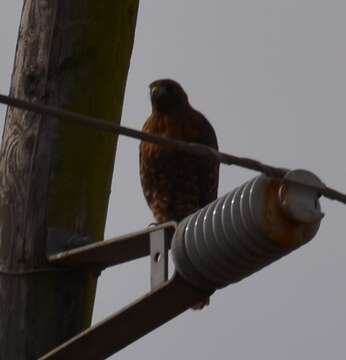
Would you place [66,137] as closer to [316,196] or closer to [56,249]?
[56,249]

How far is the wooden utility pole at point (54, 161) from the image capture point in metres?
4.77

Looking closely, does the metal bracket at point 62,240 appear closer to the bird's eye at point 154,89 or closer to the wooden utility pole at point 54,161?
the wooden utility pole at point 54,161

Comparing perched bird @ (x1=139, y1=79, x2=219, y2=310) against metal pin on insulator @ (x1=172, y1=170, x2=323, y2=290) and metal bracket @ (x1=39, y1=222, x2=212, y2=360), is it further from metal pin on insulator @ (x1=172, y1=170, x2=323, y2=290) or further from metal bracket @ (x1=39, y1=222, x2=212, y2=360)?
metal pin on insulator @ (x1=172, y1=170, x2=323, y2=290)

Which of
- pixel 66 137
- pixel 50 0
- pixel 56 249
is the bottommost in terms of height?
pixel 56 249

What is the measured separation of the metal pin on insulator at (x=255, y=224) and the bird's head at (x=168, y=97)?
3.87m

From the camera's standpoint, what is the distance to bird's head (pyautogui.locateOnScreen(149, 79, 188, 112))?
7.87 metres

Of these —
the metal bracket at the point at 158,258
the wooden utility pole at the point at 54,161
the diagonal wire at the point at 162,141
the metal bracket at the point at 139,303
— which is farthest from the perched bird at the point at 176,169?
the diagonal wire at the point at 162,141

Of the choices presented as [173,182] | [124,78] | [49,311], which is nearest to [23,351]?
[49,311]

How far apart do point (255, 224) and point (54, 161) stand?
1.17 meters

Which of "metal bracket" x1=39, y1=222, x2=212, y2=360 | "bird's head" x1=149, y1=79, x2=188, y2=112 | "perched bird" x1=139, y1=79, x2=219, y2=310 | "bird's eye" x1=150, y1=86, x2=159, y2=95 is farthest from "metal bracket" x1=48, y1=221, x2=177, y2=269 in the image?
"bird's eye" x1=150, y1=86, x2=159, y2=95

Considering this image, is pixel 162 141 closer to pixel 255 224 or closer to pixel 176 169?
pixel 255 224

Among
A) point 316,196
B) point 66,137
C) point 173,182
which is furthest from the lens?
point 173,182

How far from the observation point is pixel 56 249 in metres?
4.76

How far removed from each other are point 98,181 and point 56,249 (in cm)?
31
